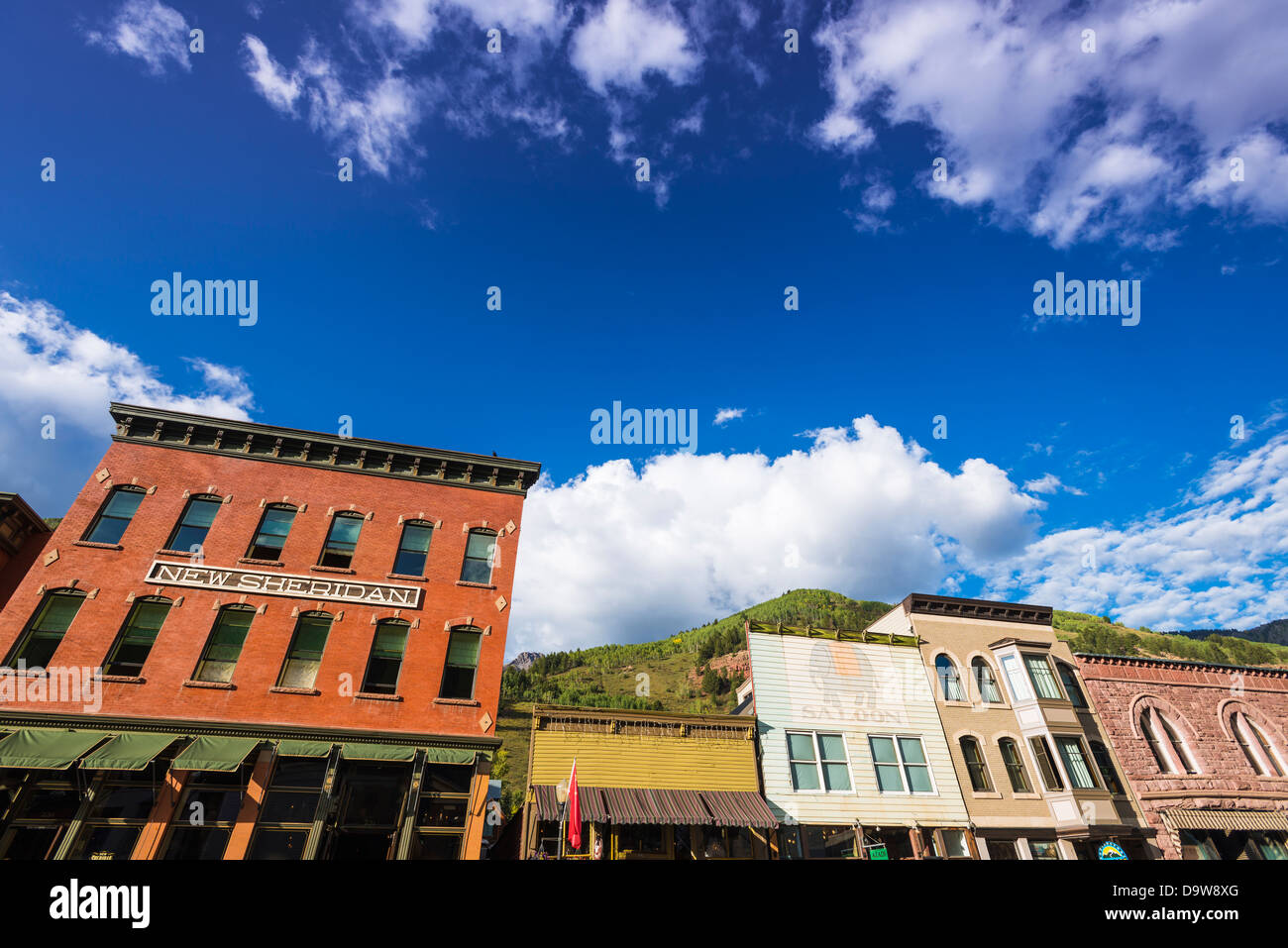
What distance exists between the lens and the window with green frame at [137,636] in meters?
19.1

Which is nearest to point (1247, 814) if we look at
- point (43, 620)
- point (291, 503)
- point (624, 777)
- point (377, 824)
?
point (624, 777)

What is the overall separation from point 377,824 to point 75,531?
13861 millimetres

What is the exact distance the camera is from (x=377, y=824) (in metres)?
18.3

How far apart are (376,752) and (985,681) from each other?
24.3m

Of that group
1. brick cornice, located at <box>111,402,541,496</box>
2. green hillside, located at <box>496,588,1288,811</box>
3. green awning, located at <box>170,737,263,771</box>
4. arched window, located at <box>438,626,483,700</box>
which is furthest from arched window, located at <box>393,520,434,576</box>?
green hillside, located at <box>496,588,1288,811</box>

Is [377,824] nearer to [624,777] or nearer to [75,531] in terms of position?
[624,777]

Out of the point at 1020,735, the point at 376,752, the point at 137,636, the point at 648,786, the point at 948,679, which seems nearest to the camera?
the point at 376,752

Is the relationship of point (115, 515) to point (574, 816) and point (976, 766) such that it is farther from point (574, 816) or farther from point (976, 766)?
point (976, 766)

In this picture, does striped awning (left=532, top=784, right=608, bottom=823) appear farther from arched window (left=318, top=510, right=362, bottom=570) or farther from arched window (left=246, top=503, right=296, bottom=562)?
arched window (left=246, top=503, right=296, bottom=562)

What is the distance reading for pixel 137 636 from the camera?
1961 cm

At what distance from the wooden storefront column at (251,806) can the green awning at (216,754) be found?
1.77ft

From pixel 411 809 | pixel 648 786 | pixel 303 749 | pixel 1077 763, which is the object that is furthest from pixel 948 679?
pixel 303 749

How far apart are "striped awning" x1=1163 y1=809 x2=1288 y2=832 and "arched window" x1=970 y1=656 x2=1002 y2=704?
7.07 m

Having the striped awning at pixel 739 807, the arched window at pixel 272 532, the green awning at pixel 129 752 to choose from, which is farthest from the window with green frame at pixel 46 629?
the striped awning at pixel 739 807
